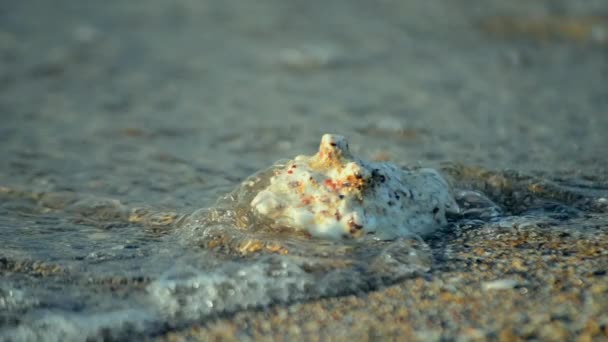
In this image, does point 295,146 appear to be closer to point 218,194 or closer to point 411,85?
point 218,194

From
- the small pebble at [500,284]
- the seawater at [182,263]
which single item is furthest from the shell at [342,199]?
the small pebble at [500,284]

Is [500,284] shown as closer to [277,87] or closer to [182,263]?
[182,263]

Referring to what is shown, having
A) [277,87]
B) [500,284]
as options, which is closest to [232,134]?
[277,87]

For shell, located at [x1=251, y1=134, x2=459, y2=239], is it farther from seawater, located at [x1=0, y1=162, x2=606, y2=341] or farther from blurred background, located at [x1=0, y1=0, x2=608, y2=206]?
blurred background, located at [x1=0, y1=0, x2=608, y2=206]

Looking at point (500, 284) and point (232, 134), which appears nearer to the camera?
point (500, 284)


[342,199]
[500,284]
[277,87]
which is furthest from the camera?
[277,87]

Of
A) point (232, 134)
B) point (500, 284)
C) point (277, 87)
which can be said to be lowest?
point (500, 284)

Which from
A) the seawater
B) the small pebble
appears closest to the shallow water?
the seawater

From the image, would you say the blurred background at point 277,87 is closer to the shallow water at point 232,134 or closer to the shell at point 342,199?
the shallow water at point 232,134
